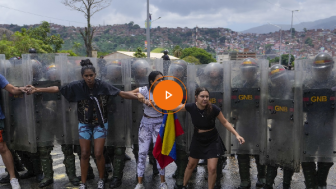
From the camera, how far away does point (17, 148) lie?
4.88 meters

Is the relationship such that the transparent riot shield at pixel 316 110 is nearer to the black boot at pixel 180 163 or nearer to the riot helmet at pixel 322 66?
the riot helmet at pixel 322 66

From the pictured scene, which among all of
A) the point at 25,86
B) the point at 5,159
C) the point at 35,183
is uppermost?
the point at 25,86

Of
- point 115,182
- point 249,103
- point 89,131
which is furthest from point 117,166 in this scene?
point 249,103

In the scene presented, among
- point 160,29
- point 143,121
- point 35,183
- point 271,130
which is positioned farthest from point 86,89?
point 160,29

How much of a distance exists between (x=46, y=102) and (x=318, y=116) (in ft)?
12.9

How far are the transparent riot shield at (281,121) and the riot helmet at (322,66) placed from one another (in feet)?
0.96

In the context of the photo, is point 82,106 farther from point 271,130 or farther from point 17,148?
point 271,130

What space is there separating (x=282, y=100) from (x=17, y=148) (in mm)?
4135

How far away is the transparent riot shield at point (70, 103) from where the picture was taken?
185 inches

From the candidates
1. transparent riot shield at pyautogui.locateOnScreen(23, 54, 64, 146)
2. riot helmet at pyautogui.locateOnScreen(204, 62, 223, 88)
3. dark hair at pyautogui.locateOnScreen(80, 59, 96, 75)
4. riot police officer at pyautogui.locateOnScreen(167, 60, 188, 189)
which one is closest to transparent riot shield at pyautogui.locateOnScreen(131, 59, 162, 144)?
riot police officer at pyautogui.locateOnScreen(167, 60, 188, 189)

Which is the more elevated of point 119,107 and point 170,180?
point 119,107

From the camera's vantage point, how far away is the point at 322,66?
3803mm

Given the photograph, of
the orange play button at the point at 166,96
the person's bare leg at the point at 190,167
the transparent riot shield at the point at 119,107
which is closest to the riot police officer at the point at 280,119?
the person's bare leg at the point at 190,167

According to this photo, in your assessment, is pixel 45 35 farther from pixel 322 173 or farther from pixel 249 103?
pixel 322 173
